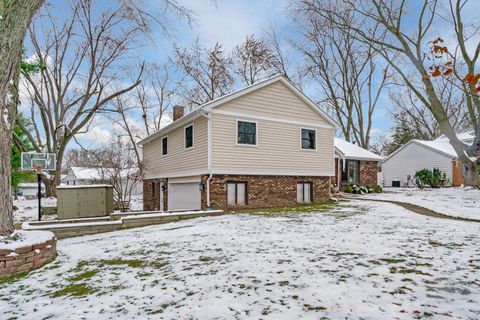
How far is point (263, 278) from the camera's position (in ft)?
14.0

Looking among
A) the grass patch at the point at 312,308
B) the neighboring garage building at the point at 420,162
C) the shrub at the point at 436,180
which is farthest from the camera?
the neighboring garage building at the point at 420,162

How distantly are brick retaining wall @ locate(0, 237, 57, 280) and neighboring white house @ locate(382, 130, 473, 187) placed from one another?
2958 centimetres

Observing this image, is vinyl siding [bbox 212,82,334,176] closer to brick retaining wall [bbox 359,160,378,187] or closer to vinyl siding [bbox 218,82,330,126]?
vinyl siding [bbox 218,82,330,126]

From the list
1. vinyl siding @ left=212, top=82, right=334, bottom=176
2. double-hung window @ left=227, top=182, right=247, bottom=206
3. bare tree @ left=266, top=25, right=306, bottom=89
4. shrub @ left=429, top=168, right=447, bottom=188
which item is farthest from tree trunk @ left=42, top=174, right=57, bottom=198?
shrub @ left=429, top=168, right=447, bottom=188

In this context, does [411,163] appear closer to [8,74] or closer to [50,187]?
[8,74]

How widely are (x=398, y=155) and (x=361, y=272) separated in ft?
101

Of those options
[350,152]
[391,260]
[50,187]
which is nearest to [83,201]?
[391,260]

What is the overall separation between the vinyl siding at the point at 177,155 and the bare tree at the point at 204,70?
37.2 ft

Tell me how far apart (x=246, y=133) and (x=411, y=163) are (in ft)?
75.6

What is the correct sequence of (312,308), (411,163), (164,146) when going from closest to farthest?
(312,308) < (164,146) < (411,163)

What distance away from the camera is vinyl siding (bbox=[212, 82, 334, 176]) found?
1279 cm

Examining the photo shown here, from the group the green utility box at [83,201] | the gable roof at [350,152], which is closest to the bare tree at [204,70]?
the gable roof at [350,152]

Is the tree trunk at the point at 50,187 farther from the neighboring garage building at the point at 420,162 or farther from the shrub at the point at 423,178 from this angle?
the neighboring garage building at the point at 420,162

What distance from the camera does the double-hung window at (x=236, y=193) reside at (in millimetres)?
12985
